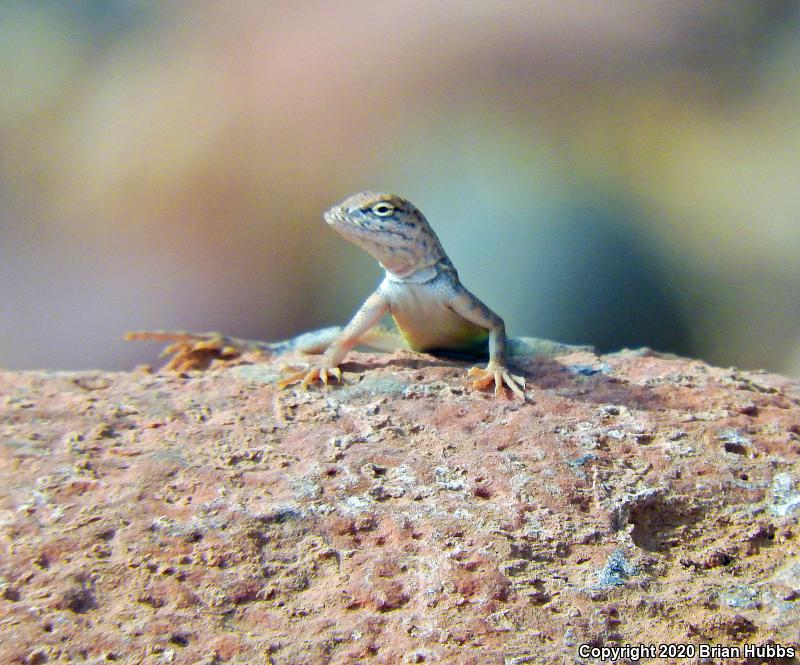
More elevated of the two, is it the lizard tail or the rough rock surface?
the lizard tail

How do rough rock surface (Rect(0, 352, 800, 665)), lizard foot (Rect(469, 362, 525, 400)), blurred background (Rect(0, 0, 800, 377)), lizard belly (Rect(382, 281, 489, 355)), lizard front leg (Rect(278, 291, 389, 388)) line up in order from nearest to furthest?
rough rock surface (Rect(0, 352, 800, 665)) → lizard foot (Rect(469, 362, 525, 400)) → lizard front leg (Rect(278, 291, 389, 388)) → lizard belly (Rect(382, 281, 489, 355)) → blurred background (Rect(0, 0, 800, 377))

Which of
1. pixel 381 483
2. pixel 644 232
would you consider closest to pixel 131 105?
pixel 644 232

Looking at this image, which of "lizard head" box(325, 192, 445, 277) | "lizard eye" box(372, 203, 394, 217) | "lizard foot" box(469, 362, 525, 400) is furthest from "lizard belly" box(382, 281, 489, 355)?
"lizard foot" box(469, 362, 525, 400)

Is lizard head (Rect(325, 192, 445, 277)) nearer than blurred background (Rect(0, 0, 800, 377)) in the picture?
Yes

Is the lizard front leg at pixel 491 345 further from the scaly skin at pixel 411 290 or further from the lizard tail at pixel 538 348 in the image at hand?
the lizard tail at pixel 538 348

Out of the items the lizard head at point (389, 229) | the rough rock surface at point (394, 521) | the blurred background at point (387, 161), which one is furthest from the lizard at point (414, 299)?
the blurred background at point (387, 161)

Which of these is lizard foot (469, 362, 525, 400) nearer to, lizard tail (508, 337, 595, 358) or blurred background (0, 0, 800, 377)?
lizard tail (508, 337, 595, 358)

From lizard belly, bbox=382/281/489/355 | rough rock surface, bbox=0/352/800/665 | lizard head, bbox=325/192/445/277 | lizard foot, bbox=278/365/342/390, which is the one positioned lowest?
rough rock surface, bbox=0/352/800/665

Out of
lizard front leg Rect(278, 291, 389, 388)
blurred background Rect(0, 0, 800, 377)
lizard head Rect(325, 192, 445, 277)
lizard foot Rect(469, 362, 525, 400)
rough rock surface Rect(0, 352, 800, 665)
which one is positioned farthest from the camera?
blurred background Rect(0, 0, 800, 377)
